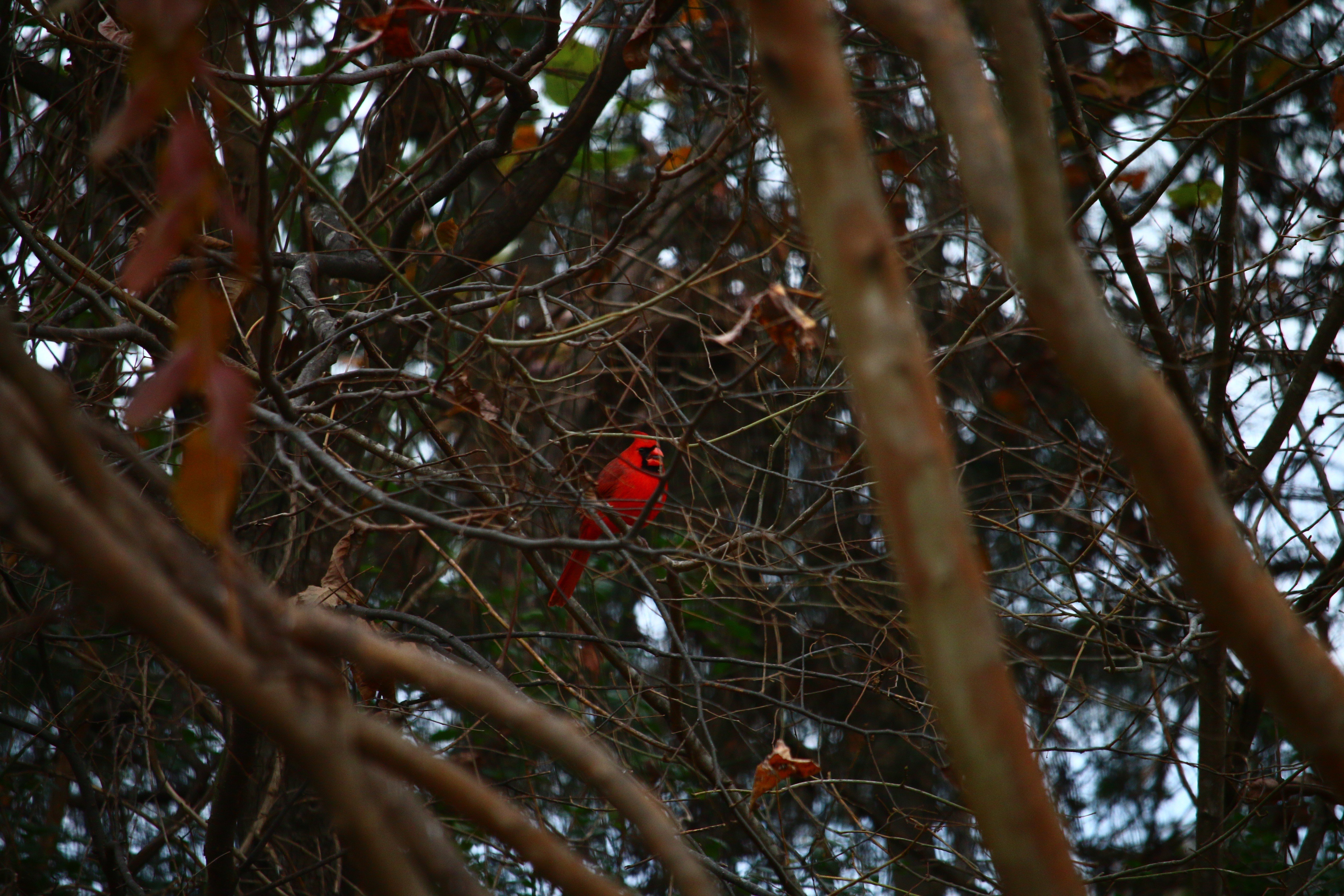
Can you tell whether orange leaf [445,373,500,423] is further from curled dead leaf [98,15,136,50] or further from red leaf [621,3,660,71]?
curled dead leaf [98,15,136,50]

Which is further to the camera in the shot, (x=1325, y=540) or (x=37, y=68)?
(x=1325, y=540)

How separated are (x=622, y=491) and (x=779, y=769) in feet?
11.4

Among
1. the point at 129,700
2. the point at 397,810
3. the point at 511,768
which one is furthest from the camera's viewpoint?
the point at 511,768

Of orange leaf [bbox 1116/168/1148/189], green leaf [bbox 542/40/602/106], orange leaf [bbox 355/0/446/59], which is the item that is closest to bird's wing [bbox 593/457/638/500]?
green leaf [bbox 542/40/602/106]

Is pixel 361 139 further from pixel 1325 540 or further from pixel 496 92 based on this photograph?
pixel 1325 540

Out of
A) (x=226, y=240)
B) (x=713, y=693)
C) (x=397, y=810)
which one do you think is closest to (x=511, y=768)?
(x=713, y=693)

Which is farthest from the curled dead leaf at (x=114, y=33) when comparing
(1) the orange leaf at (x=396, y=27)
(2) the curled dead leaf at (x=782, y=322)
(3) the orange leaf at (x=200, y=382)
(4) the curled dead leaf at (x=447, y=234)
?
(3) the orange leaf at (x=200, y=382)

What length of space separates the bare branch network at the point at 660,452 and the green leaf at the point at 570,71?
0.13 feet

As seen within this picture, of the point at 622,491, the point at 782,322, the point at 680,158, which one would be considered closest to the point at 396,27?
the point at 782,322

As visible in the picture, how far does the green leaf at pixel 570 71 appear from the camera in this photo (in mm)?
4922

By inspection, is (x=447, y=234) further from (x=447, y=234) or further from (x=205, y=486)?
(x=205, y=486)

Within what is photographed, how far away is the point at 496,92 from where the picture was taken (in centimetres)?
463

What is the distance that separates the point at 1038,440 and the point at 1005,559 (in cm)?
160

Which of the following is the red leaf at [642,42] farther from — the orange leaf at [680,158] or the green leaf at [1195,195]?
the green leaf at [1195,195]
